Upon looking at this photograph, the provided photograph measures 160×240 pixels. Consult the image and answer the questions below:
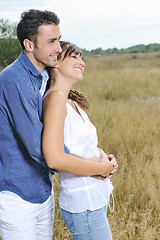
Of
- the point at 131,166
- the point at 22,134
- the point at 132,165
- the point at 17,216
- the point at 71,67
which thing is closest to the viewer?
the point at 22,134

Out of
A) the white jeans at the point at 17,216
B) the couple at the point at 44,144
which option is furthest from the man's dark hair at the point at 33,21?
the white jeans at the point at 17,216

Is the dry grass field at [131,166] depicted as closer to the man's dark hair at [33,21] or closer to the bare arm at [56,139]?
the bare arm at [56,139]

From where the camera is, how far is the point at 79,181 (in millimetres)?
1318

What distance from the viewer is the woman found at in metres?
1.22

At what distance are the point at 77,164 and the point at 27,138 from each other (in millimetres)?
260

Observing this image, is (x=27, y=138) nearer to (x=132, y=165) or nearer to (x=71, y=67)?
(x=71, y=67)

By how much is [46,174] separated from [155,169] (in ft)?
6.01

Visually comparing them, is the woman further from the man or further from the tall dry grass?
the tall dry grass

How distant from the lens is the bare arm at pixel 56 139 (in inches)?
45.3

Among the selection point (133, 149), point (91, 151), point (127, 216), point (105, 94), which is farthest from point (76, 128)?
point (105, 94)

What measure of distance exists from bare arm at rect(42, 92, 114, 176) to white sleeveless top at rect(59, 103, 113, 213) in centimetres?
8

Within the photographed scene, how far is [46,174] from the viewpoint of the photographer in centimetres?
132

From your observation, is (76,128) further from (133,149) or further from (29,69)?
(133,149)

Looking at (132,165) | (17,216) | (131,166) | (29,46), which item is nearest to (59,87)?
(29,46)
